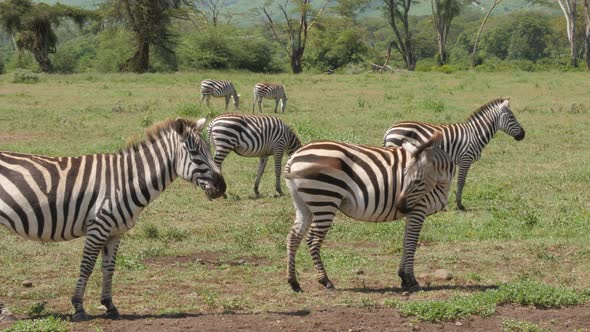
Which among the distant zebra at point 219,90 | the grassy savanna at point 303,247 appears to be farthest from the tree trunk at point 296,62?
the grassy savanna at point 303,247

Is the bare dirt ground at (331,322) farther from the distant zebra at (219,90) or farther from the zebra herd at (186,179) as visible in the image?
the distant zebra at (219,90)

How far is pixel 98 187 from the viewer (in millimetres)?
7344

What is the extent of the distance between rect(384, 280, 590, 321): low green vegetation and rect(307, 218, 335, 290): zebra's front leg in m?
1.04

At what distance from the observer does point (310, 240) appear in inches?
336

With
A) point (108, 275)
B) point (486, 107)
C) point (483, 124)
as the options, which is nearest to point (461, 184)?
point (483, 124)

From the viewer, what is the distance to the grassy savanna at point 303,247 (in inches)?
329

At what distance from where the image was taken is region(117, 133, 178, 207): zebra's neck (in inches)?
292

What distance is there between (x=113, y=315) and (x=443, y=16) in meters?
Answer: 59.2

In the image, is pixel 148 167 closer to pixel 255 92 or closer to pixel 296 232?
pixel 296 232

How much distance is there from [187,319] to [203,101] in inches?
892

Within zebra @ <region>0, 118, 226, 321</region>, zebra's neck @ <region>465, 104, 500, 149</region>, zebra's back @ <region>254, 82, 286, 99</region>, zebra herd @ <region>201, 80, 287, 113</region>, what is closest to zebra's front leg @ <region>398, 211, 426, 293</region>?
zebra @ <region>0, 118, 226, 321</region>

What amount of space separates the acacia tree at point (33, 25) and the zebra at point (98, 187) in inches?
1882

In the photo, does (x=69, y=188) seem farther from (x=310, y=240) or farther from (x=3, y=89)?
(x=3, y=89)

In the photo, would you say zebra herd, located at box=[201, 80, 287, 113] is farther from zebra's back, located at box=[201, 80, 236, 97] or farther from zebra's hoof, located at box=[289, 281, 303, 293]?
zebra's hoof, located at box=[289, 281, 303, 293]
